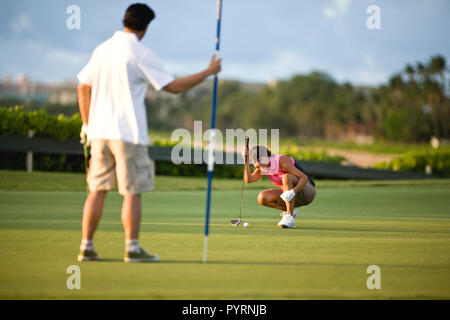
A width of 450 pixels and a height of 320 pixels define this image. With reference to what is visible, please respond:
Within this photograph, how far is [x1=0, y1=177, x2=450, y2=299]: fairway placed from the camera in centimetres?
506

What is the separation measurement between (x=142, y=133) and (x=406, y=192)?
13.8 m

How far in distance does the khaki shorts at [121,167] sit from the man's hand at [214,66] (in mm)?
919

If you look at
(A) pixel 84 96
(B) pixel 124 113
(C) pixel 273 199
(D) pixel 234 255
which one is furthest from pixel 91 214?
(C) pixel 273 199

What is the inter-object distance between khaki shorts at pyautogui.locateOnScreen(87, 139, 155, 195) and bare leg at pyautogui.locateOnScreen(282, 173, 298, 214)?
134 inches

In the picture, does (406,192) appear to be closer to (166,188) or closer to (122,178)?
(166,188)

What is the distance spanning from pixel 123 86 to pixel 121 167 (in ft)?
2.32

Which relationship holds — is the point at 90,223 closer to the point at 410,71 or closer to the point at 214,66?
the point at 214,66

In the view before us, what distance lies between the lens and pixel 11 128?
71.2 feet

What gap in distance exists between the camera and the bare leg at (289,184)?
9.31 metres

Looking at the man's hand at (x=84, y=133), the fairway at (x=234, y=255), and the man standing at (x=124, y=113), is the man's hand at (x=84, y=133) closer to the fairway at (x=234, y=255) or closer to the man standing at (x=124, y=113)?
the man standing at (x=124, y=113)

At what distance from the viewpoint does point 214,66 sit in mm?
6371

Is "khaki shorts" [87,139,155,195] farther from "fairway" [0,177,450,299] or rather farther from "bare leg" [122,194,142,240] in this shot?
"fairway" [0,177,450,299]

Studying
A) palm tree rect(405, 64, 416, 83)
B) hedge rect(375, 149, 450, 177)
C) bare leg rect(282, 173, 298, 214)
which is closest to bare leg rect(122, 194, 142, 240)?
bare leg rect(282, 173, 298, 214)
